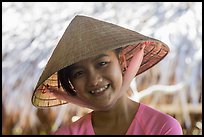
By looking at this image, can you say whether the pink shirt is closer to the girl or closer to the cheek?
the girl

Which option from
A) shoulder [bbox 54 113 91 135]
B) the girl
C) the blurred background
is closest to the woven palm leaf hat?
the girl

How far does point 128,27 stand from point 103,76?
1.09 m

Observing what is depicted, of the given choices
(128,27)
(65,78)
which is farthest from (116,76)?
(128,27)

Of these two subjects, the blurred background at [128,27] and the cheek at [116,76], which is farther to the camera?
the blurred background at [128,27]

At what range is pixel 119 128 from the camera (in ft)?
2.86

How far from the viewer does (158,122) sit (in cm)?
84

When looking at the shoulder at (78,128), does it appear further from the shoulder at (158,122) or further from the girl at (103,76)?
the shoulder at (158,122)

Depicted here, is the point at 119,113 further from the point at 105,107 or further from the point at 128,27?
the point at 128,27

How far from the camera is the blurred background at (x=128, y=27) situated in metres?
1.87

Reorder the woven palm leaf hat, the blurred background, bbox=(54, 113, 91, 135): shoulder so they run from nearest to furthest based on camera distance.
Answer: the woven palm leaf hat < bbox=(54, 113, 91, 135): shoulder < the blurred background

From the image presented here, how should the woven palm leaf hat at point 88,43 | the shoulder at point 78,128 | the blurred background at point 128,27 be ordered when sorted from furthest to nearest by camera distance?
the blurred background at point 128,27, the shoulder at point 78,128, the woven palm leaf hat at point 88,43

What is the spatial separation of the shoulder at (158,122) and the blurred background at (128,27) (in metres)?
0.95

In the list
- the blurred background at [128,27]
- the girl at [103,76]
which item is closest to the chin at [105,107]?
the girl at [103,76]

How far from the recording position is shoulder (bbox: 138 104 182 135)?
83cm
